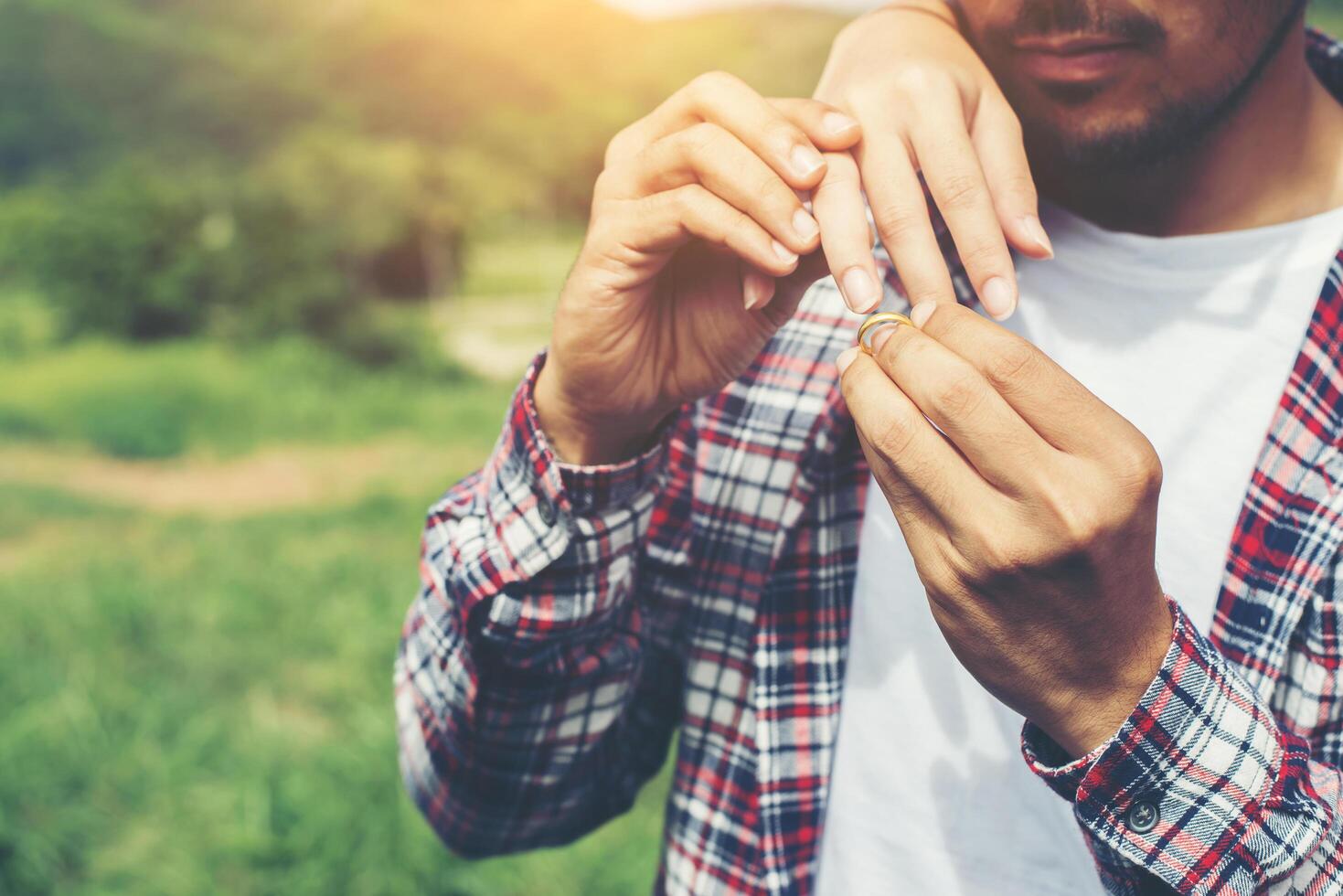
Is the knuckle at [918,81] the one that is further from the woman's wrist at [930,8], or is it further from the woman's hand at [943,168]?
the woman's wrist at [930,8]

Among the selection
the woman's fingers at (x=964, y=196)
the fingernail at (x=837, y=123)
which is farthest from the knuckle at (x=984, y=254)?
the fingernail at (x=837, y=123)

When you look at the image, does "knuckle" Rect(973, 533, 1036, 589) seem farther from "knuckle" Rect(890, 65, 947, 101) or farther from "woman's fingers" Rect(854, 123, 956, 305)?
"knuckle" Rect(890, 65, 947, 101)

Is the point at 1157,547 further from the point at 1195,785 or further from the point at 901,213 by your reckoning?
the point at 901,213

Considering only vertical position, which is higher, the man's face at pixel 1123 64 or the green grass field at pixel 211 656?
the man's face at pixel 1123 64

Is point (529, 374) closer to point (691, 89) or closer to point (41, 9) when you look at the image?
point (691, 89)

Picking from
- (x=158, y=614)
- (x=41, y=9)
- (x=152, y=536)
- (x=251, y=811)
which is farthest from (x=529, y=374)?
(x=41, y=9)

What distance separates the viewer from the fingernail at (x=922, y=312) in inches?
40.3

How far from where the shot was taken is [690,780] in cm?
153

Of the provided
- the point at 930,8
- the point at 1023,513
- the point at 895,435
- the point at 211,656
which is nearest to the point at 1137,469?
the point at 1023,513

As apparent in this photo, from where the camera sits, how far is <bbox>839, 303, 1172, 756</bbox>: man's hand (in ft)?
2.80

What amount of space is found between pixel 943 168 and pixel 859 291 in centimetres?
20

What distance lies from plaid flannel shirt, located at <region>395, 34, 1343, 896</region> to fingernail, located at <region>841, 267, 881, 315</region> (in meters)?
0.37

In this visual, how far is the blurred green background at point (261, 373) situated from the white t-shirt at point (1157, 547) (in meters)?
2.15

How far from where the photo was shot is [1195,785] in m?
0.98
